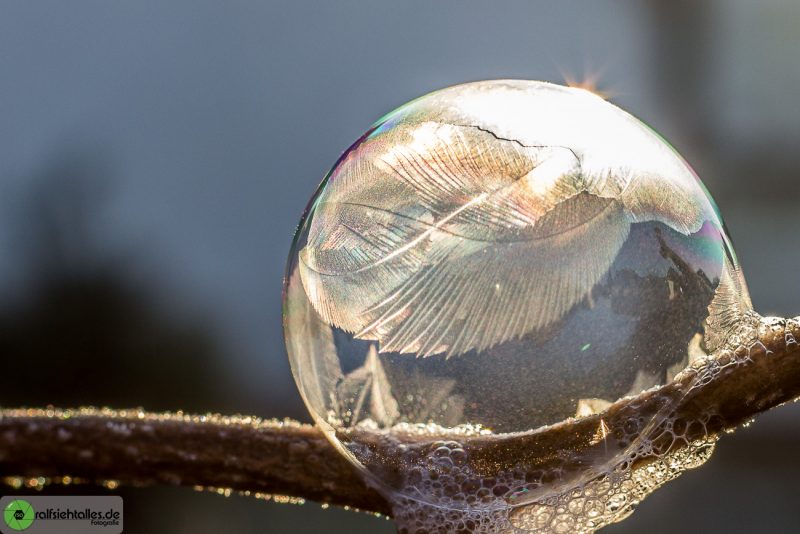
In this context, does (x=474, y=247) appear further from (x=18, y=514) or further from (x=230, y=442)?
(x=18, y=514)

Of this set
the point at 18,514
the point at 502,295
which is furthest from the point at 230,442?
the point at 18,514

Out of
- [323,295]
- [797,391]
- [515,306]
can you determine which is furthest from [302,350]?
[797,391]

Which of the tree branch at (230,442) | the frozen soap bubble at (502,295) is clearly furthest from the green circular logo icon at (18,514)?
the frozen soap bubble at (502,295)

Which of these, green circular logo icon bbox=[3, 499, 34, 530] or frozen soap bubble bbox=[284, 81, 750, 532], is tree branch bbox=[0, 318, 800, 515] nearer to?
frozen soap bubble bbox=[284, 81, 750, 532]

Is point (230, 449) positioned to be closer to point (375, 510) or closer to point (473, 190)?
point (375, 510)

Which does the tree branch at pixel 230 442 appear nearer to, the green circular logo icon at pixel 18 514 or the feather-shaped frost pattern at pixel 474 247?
the feather-shaped frost pattern at pixel 474 247

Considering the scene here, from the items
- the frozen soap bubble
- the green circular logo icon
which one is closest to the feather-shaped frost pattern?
the frozen soap bubble
